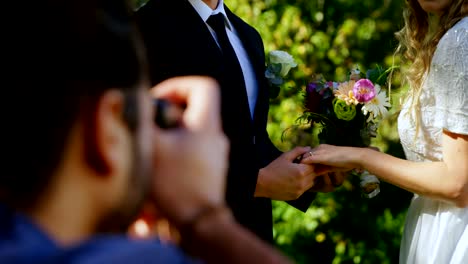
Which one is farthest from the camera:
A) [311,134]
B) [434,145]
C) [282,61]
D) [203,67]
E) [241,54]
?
[311,134]

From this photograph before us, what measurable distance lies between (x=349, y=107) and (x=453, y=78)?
470 millimetres

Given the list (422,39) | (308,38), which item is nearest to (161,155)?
(422,39)

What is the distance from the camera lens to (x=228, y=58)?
2.99 meters

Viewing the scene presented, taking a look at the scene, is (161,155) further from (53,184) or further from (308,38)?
(308,38)

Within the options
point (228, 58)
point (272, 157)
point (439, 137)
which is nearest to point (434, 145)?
point (439, 137)

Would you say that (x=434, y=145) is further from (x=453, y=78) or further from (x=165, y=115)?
(x=165, y=115)

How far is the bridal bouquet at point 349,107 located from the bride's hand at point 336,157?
142 mm

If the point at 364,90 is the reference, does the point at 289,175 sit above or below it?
below

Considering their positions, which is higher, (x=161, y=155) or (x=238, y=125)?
(x=161, y=155)

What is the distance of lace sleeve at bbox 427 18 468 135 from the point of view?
3.17 meters

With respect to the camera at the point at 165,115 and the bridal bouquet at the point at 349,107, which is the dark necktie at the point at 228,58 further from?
the camera at the point at 165,115

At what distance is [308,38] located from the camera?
6.53 m

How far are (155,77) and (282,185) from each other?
0.71 meters

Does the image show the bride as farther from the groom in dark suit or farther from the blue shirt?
the blue shirt
